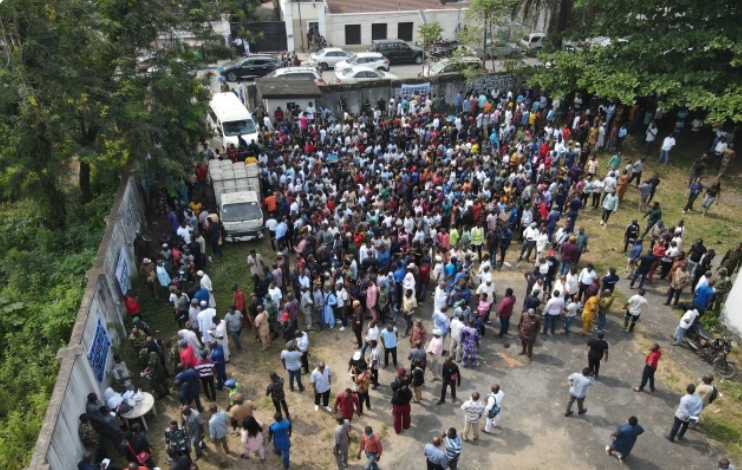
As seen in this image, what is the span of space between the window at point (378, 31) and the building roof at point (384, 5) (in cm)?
105

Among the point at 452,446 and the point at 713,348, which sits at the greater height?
the point at 452,446

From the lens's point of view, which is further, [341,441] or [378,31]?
[378,31]

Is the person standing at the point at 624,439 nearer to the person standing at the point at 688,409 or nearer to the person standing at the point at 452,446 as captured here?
the person standing at the point at 688,409

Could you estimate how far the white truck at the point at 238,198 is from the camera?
16.5 metres

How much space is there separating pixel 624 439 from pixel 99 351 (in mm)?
9643

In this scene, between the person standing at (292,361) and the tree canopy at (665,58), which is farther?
the tree canopy at (665,58)

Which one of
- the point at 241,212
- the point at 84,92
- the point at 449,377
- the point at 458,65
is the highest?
the point at 84,92

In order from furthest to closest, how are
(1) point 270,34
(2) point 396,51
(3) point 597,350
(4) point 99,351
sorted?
1. (1) point 270,34
2. (2) point 396,51
3. (3) point 597,350
4. (4) point 99,351

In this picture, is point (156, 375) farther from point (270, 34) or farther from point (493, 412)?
point (270, 34)

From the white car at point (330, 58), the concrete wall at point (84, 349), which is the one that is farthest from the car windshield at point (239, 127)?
the white car at point (330, 58)

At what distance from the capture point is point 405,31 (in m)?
38.7

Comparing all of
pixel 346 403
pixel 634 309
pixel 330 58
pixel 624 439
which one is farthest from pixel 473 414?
pixel 330 58

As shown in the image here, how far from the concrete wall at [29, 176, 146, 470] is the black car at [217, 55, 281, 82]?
57.0 ft

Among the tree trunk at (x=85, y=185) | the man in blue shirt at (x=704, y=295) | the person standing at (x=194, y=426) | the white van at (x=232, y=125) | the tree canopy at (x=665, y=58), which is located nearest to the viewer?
the person standing at (x=194, y=426)
